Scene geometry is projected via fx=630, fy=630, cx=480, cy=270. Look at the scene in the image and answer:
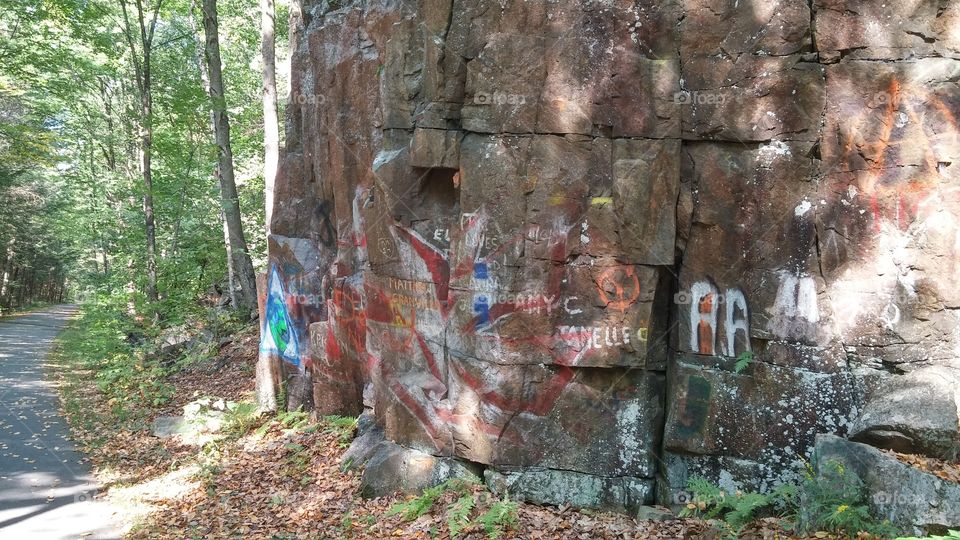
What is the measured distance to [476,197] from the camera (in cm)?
816

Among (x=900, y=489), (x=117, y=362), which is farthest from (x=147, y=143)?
(x=900, y=489)

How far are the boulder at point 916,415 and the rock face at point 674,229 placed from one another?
0.21m

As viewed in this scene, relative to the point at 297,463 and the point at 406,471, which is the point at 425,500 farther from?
the point at 297,463

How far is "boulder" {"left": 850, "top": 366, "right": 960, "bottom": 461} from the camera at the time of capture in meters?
6.06

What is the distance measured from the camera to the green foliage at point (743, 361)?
7.51 metres

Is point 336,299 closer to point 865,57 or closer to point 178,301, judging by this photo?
point 865,57

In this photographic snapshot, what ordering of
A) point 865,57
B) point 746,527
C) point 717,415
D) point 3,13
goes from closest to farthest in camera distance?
point 746,527, point 865,57, point 717,415, point 3,13

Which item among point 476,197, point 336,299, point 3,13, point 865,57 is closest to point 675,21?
point 865,57

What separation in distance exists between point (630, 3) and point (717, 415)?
5.14 metres

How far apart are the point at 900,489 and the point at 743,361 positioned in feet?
6.97

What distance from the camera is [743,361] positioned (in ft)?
24.6

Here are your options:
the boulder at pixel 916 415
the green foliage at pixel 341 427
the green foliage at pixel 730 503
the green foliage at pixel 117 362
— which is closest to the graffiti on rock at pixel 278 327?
the green foliage at pixel 341 427

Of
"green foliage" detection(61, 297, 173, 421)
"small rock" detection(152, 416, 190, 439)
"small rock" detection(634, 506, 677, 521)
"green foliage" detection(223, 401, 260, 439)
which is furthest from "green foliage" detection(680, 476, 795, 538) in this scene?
"green foliage" detection(61, 297, 173, 421)

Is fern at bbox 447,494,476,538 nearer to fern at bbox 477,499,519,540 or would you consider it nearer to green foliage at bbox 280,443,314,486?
fern at bbox 477,499,519,540
